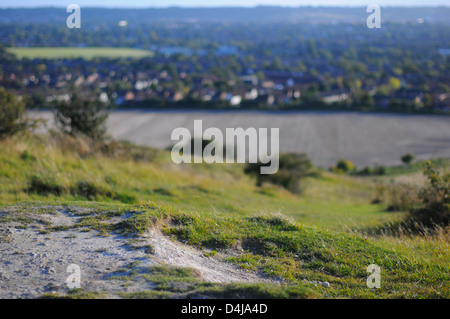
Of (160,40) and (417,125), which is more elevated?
(160,40)

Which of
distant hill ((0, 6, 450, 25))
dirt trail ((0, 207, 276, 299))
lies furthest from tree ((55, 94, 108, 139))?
distant hill ((0, 6, 450, 25))

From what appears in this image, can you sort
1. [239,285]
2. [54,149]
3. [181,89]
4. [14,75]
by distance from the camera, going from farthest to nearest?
[181,89], [14,75], [54,149], [239,285]

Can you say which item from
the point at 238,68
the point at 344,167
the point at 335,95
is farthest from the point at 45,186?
the point at 238,68

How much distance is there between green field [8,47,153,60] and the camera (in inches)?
1070

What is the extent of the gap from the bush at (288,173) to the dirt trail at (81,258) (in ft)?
39.3

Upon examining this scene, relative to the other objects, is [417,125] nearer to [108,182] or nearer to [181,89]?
[181,89]

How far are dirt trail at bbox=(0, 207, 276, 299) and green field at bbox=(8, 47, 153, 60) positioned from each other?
20.9 meters

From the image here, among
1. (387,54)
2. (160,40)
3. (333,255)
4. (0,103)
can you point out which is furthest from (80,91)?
(387,54)

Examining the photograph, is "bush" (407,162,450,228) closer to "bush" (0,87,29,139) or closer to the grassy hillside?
the grassy hillside

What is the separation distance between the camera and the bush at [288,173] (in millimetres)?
17469

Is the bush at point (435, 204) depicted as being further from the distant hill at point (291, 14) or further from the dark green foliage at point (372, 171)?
the distant hill at point (291, 14)

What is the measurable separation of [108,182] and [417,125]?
Result: 4473cm

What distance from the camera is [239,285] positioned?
4.18 m

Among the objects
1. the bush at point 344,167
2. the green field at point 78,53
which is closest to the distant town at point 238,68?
the green field at point 78,53
